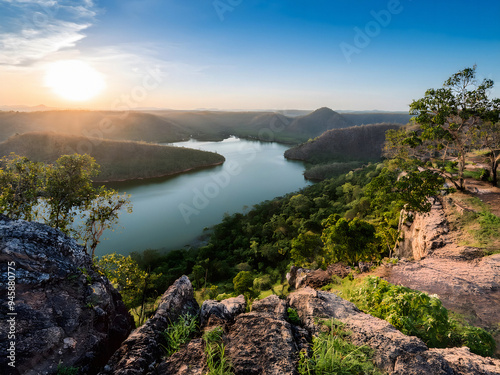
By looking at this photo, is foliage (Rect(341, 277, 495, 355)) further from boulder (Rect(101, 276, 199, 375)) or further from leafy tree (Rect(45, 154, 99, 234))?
leafy tree (Rect(45, 154, 99, 234))

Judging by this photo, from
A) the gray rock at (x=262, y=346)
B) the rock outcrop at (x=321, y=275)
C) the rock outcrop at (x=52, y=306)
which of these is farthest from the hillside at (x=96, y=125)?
the gray rock at (x=262, y=346)

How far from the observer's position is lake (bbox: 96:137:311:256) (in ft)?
92.0

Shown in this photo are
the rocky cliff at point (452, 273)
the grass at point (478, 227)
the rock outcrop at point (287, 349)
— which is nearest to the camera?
the rock outcrop at point (287, 349)

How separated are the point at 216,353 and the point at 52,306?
368cm

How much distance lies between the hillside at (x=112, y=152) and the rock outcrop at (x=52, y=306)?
181ft

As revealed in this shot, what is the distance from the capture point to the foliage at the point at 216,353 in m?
4.28

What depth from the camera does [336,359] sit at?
416cm

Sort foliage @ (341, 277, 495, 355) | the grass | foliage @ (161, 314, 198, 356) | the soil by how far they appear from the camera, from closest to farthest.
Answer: foliage @ (161, 314, 198, 356) → foliage @ (341, 277, 495, 355) → the soil → the grass

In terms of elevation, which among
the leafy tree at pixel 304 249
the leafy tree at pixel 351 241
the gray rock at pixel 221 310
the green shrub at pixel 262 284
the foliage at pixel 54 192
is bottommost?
the green shrub at pixel 262 284

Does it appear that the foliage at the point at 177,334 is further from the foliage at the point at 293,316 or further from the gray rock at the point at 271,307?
the foliage at the point at 293,316

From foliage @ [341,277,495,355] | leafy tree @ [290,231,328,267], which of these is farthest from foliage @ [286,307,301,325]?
leafy tree @ [290,231,328,267]

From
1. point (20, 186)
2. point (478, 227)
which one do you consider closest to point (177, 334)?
point (20, 186)

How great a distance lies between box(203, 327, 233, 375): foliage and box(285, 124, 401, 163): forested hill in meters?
80.8

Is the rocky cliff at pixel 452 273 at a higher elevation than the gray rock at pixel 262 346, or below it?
below
